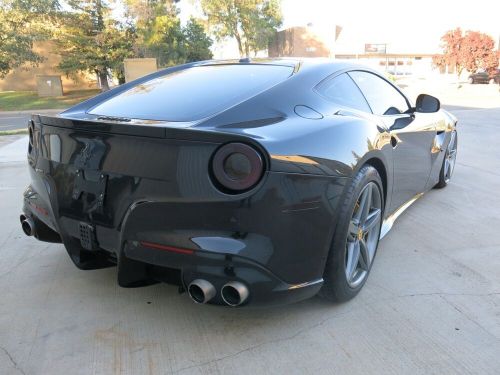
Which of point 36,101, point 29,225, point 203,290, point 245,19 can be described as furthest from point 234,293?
point 245,19

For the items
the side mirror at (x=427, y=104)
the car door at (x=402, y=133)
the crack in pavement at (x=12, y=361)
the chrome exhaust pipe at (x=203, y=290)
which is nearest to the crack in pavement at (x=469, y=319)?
the car door at (x=402, y=133)

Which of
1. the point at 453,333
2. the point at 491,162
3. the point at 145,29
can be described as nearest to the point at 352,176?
the point at 453,333

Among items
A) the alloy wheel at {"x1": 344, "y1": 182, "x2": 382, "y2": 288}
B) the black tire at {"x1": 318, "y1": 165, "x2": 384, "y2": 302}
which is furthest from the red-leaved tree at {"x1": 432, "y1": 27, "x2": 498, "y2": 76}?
the black tire at {"x1": 318, "y1": 165, "x2": 384, "y2": 302}

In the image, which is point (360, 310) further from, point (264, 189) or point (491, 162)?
point (491, 162)

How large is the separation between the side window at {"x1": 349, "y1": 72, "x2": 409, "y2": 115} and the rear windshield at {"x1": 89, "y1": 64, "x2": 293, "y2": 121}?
66 centimetres

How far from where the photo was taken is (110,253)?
2369 mm

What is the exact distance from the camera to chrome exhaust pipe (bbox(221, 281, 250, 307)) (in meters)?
2.02

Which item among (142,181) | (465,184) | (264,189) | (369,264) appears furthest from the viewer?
(465,184)

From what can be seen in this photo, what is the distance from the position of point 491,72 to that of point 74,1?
32321mm

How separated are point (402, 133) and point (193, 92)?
5.18 ft

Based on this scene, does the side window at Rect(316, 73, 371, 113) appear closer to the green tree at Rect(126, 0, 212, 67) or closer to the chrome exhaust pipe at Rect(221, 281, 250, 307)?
the chrome exhaust pipe at Rect(221, 281, 250, 307)

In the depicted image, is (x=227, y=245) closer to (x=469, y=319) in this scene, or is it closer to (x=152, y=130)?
(x=152, y=130)

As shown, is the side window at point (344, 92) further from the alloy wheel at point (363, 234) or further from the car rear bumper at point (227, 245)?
the car rear bumper at point (227, 245)

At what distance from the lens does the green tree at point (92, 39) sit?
2778 cm
